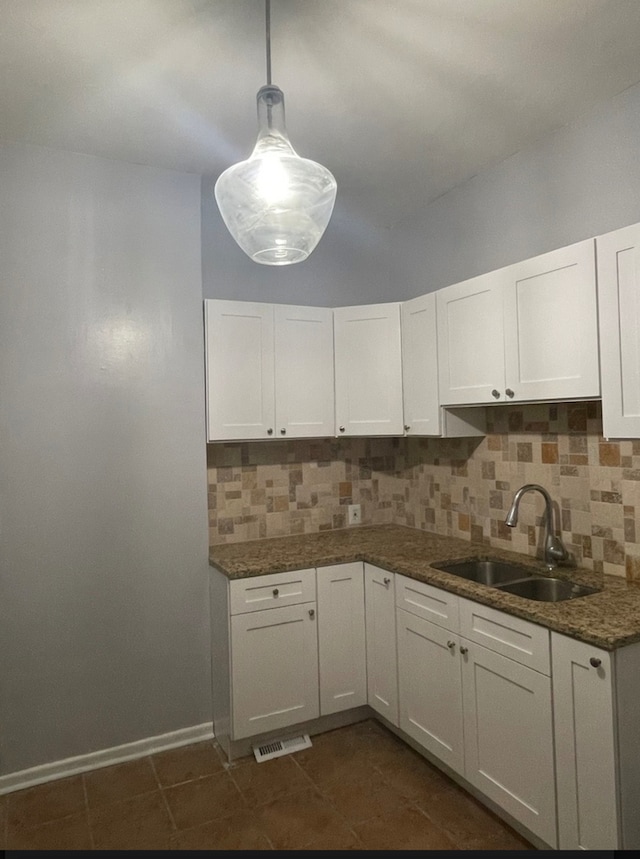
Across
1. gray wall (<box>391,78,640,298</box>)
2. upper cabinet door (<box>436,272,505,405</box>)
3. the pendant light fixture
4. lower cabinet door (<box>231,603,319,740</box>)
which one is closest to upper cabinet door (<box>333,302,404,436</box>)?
upper cabinet door (<box>436,272,505,405</box>)

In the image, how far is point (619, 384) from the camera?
186 centimetres

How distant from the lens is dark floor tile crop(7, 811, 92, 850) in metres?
2.00

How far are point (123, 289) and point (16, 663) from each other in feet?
5.50

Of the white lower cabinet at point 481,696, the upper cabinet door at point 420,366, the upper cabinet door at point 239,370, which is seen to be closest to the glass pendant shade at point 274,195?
the upper cabinet door at point 239,370

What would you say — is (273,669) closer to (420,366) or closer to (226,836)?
(226,836)

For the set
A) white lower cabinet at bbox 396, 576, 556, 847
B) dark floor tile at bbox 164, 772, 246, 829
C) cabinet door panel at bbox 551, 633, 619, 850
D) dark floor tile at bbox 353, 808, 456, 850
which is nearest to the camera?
cabinet door panel at bbox 551, 633, 619, 850

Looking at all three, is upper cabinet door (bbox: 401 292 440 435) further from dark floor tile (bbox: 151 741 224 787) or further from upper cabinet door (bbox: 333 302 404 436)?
dark floor tile (bbox: 151 741 224 787)

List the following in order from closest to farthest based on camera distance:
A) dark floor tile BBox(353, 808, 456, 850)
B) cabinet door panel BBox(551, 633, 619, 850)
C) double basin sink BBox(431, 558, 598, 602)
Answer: cabinet door panel BBox(551, 633, 619, 850)
dark floor tile BBox(353, 808, 456, 850)
double basin sink BBox(431, 558, 598, 602)

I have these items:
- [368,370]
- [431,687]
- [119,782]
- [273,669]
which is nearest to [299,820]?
[273,669]

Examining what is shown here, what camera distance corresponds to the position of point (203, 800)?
87.7 inches

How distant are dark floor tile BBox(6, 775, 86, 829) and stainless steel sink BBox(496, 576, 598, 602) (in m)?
1.92

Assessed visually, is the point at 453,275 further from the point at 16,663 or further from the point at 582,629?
the point at 16,663

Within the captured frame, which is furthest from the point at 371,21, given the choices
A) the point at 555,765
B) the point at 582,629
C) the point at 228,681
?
the point at 228,681

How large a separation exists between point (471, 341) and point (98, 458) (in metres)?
1.74
